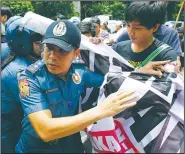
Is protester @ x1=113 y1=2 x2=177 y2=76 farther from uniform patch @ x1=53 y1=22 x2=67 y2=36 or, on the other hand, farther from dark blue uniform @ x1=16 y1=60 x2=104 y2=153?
uniform patch @ x1=53 y1=22 x2=67 y2=36

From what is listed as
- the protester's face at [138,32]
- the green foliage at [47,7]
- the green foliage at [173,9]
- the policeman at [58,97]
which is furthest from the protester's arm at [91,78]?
the green foliage at [173,9]

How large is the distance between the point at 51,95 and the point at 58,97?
0.05 meters

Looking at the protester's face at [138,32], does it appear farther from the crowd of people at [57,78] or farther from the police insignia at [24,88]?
the police insignia at [24,88]

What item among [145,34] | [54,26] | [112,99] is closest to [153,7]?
[145,34]

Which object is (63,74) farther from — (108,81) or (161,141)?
(161,141)

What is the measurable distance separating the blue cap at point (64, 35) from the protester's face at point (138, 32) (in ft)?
1.37

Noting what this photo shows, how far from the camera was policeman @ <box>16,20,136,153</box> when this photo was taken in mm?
1705

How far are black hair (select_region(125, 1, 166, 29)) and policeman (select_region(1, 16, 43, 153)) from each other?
2.10 feet

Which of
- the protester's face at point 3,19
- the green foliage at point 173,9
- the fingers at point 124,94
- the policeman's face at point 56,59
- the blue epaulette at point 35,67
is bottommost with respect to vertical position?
the green foliage at point 173,9

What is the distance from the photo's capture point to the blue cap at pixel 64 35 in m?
1.90

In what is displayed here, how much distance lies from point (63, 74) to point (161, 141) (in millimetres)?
672

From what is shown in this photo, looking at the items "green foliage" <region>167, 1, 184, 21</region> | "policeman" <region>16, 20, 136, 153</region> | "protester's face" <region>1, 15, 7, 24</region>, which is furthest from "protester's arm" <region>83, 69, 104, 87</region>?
"protester's face" <region>1, 15, 7, 24</region>

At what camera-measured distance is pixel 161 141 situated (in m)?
1.89

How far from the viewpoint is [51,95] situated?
1975 millimetres
